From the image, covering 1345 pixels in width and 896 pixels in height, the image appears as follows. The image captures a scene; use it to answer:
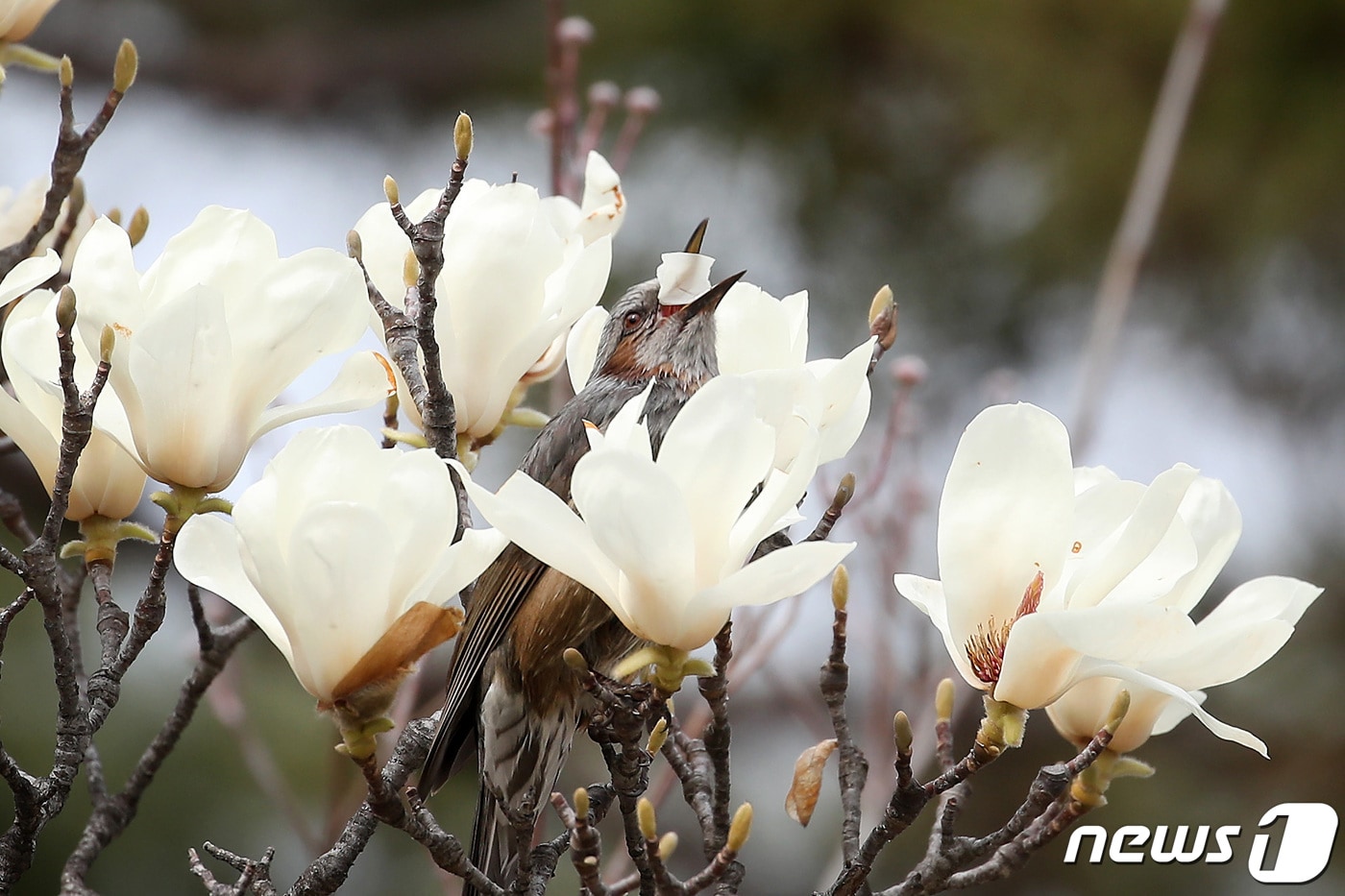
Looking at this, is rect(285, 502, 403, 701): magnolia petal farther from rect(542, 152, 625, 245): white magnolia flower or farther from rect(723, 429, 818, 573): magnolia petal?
rect(542, 152, 625, 245): white magnolia flower

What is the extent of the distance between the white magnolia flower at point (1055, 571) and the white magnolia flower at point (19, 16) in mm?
919

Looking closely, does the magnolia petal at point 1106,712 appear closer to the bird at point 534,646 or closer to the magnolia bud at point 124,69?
the bird at point 534,646

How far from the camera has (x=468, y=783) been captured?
12.4 ft

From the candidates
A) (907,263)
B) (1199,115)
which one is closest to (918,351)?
(907,263)

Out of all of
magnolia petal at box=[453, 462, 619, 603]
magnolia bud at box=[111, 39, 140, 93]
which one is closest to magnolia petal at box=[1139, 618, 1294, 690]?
magnolia petal at box=[453, 462, 619, 603]

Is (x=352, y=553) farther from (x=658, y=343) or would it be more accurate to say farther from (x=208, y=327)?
(x=658, y=343)

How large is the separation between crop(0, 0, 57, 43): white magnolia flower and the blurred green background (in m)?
3.28

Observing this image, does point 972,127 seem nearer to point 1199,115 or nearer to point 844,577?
point 1199,115

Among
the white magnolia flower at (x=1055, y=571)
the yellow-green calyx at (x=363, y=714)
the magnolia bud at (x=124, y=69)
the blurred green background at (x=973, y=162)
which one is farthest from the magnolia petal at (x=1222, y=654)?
the blurred green background at (x=973, y=162)

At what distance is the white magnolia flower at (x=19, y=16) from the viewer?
3.94 ft

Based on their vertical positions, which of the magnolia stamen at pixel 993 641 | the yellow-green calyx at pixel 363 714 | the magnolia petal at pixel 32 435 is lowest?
the yellow-green calyx at pixel 363 714

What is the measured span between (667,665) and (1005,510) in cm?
22

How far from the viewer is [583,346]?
120 cm

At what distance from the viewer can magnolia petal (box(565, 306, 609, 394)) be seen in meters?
1.19
